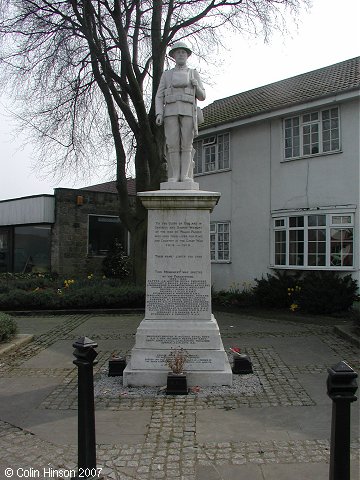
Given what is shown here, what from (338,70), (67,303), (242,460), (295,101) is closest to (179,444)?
(242,460)

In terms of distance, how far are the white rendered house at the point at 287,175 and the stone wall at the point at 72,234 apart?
17.9ft

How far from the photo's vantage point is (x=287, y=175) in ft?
50.6

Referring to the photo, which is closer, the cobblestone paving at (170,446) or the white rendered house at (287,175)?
the cobblestone paving at (170,446)

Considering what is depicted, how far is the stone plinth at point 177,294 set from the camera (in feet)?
18.5

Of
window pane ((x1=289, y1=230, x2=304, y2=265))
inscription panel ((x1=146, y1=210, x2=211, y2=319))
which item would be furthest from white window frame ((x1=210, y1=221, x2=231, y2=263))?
inscription panel ((x1=146, y1=210, x2=211, y2=319))

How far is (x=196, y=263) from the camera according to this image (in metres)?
5.89

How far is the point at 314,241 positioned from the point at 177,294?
963 centimetres

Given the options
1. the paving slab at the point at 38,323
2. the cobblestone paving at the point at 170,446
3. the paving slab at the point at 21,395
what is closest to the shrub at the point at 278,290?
the paving slab at the point at 38,323

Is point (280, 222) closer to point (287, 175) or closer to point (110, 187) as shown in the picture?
point (287, 175)

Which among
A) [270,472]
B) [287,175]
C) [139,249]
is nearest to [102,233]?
[139,249]

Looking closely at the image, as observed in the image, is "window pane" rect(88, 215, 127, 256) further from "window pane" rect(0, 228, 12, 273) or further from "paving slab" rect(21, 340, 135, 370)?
"paving slab" rect(21, 340, 135, 370)

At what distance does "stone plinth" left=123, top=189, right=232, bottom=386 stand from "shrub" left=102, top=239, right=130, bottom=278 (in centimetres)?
1469

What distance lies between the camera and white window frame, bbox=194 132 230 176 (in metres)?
17.7

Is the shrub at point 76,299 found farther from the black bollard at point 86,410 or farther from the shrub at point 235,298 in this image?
Answer: the black bollard at point 86,410
